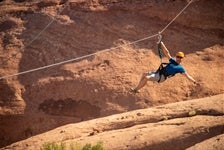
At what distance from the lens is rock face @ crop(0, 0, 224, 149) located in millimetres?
13945

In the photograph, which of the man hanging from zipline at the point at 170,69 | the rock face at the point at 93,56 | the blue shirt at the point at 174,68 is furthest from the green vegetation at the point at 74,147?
the rock face at the point at 93,56

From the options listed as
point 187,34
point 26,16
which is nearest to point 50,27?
point 26,16

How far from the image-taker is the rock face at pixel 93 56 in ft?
45.8

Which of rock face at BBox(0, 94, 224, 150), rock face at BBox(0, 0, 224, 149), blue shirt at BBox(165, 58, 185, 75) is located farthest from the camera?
rock face at BBox(0, 0, 224, 149)

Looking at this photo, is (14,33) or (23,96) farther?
(14,33)

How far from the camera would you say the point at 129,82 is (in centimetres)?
1426

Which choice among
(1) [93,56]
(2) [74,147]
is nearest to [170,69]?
(2) [74,147]

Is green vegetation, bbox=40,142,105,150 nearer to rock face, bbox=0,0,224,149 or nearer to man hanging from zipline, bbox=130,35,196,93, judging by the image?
man hanging from zipline, bbox=130,35,196,93

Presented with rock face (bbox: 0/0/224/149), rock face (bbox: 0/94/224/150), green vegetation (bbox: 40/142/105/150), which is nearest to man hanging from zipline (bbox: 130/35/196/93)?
rock face (bbox: 0/94/224/150)

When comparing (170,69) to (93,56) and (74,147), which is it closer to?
(74,147)

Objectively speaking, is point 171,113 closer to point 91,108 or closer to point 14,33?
point 91,108

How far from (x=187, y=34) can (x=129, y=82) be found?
3445 mm

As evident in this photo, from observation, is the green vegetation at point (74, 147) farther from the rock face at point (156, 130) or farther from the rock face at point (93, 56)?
the rock face at point (93, 56)

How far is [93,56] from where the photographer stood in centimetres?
1523
